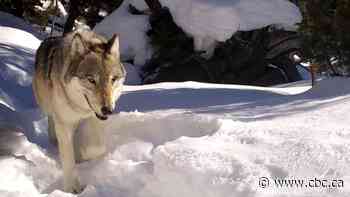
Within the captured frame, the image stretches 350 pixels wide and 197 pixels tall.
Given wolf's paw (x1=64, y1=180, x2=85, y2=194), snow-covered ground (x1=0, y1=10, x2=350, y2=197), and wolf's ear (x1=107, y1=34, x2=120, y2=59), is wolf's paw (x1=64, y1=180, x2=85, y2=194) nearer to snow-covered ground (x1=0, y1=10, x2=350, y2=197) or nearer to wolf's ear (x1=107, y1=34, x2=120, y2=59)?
snow-covered ground (x1=0, y1=10, x2=350, y2=197)

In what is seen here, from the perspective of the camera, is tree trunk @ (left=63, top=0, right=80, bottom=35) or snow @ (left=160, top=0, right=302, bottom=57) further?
tree trunk @ (left=63, top=0, right=80, bottom=35)

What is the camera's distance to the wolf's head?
4.27 metres

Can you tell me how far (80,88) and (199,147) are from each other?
1.18 metres

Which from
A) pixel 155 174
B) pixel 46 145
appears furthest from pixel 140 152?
pixel 46 145

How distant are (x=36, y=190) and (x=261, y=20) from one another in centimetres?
948

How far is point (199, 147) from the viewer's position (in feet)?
13.6

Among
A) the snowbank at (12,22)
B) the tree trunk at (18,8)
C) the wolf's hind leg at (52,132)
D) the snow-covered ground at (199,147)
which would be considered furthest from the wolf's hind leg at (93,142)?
the tree trunk at (18,8)

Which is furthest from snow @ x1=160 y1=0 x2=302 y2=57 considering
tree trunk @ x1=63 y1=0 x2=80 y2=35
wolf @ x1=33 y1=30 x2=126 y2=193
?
wolf @ x1=33 y1=30 x2=126 y2=193

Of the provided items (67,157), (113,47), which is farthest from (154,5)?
(67,157)

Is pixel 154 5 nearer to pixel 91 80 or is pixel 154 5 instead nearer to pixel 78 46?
pixel 78 46

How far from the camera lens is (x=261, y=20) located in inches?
511

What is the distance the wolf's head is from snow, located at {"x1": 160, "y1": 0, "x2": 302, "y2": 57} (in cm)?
823

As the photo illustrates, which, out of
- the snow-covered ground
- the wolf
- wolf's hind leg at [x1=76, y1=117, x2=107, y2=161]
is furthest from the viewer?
wolf's hind leg at [x1=76, y1=117, x2=107, y2=161]

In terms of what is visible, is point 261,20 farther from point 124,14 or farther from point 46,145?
point 46,145
